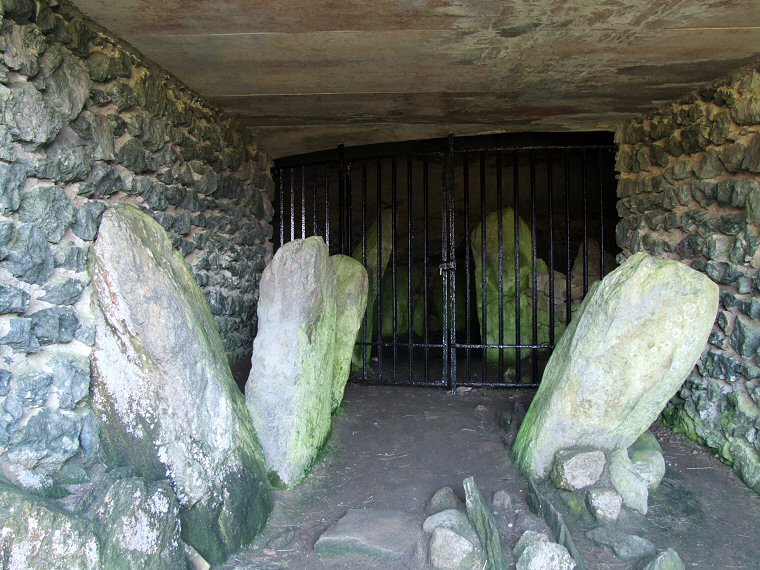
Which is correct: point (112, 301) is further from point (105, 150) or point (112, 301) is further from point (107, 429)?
point (105, 150)

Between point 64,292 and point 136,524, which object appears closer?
point 136,524

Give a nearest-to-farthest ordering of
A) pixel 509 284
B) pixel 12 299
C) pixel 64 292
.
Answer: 1. pixel 12 299
2. pixel 64 292
3. pixel 509 284

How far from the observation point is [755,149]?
350 cm

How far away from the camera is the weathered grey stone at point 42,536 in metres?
1.88

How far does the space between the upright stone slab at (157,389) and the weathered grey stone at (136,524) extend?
204mm

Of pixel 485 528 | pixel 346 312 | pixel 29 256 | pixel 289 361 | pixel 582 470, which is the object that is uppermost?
pixel 29 256

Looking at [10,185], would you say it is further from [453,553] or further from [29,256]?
[453,553]

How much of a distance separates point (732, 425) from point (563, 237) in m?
4.83

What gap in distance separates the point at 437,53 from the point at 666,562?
2740 millimetres

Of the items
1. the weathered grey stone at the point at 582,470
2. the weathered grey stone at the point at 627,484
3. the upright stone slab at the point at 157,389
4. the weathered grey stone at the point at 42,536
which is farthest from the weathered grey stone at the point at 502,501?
the weathered grey stone at the point at 42,536

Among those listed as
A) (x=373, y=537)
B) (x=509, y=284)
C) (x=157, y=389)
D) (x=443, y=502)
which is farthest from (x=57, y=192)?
(x=509, y=284)

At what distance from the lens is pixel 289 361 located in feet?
11.1

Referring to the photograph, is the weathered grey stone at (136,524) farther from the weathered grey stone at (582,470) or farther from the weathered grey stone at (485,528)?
the weathered grey stone at (582,470)

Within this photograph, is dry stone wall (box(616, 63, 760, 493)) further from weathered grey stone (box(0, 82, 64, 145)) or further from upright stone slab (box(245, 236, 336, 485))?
weathered grey stone (box(0, 82, 64, 145))
